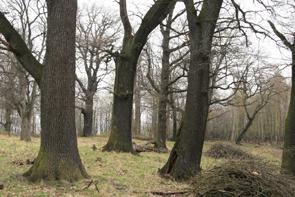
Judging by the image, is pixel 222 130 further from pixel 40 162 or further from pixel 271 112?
pixel 40 162

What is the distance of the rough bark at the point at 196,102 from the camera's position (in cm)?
1229

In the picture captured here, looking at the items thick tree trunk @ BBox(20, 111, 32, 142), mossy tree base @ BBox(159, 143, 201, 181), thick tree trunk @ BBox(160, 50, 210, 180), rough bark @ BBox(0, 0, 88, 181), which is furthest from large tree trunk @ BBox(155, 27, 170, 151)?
rough bark @ BBox(0, 0, 88, 181)

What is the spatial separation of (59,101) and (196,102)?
4.09 m

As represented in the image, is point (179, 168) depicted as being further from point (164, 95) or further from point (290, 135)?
point (164, 95)

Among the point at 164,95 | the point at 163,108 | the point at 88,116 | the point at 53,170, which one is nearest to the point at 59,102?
the point at 53,170

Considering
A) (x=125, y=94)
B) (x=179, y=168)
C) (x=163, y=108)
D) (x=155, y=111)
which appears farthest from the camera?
(x=155, y=111)

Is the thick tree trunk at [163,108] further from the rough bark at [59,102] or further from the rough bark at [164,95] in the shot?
the rough bark at [59,102]

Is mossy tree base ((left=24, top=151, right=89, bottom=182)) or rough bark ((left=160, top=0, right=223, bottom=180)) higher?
rough bark ((left=160, top=0, right=223, bottom=180))

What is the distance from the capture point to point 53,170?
9.69m

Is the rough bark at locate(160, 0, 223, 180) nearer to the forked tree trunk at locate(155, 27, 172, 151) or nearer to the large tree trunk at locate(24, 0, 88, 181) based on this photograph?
the large tree trunk at locate(24, 0, 88, 181)

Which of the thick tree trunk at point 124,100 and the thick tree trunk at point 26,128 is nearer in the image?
the thick tree trunk at point 124,100

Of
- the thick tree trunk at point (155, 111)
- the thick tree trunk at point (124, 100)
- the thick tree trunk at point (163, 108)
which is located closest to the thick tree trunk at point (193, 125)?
the thick tree trunk at point (124, 100)

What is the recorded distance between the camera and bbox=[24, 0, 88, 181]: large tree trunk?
9.80 m

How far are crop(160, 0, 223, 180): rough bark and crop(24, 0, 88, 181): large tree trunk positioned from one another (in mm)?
3171
